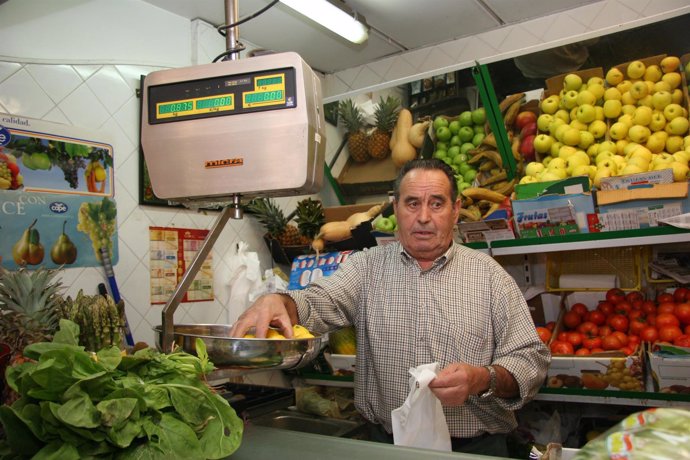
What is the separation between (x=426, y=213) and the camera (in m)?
2.19

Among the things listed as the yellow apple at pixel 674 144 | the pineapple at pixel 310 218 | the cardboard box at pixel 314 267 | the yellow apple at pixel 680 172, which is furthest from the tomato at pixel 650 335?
the pineapple at pixel 310 218

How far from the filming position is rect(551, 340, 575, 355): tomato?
2770 millimetres

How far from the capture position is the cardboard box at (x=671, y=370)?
7.71ft

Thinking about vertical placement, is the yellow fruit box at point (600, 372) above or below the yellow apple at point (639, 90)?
below

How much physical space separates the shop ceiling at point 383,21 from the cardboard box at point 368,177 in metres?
1.06

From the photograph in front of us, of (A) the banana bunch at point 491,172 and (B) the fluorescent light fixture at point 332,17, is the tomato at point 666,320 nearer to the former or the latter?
(A) the banana bunch at point 491,172

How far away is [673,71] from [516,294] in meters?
1.83

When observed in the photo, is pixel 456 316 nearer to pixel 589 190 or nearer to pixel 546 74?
pixel 589 190

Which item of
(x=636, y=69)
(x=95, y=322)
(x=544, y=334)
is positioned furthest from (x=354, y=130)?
(x=95, y=322)

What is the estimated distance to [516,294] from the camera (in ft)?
7.01

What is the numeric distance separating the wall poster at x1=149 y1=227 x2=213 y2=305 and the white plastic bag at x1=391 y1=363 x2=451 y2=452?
6.32 ft

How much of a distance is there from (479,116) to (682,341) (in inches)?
69.6

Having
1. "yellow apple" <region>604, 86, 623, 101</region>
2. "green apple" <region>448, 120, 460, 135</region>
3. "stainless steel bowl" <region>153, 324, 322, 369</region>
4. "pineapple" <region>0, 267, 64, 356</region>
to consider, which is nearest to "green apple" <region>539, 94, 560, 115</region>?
"yellow apple" <region>604, 86, 623, 101</region>

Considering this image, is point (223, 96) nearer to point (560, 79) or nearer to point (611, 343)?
point (611, 343)
